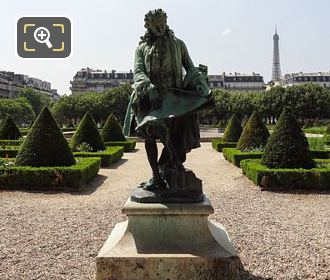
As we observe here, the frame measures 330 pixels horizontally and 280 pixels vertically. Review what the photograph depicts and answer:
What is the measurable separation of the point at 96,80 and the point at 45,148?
12456 centimetres

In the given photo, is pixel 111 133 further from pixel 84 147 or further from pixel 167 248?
pixel 167 248

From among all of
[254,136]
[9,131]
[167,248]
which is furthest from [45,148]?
[9,131]

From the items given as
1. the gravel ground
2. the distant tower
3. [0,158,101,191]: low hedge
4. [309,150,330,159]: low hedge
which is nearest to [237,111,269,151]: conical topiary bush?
[309,150,330,159]: low hedge

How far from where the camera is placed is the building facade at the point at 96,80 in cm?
13275

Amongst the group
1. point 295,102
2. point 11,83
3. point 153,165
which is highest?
point 11,83

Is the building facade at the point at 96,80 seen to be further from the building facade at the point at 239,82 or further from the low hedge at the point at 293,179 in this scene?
the low hedge at the point at 293,179

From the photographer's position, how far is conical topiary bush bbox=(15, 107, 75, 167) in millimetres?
13477

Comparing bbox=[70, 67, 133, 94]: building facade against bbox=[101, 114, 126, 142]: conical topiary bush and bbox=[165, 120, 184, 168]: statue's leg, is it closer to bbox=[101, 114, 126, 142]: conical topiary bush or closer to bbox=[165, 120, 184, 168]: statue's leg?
bbox=[101, 114, 126, 142]: conical topiary bush

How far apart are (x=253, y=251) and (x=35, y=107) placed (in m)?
111

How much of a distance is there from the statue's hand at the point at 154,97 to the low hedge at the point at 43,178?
7513mm

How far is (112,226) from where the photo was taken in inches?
324

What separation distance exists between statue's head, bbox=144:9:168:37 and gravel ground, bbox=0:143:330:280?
11.2 ft

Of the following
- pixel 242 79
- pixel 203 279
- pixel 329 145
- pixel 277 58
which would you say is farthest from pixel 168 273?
pixel 277 58

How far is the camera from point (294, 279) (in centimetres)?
551
